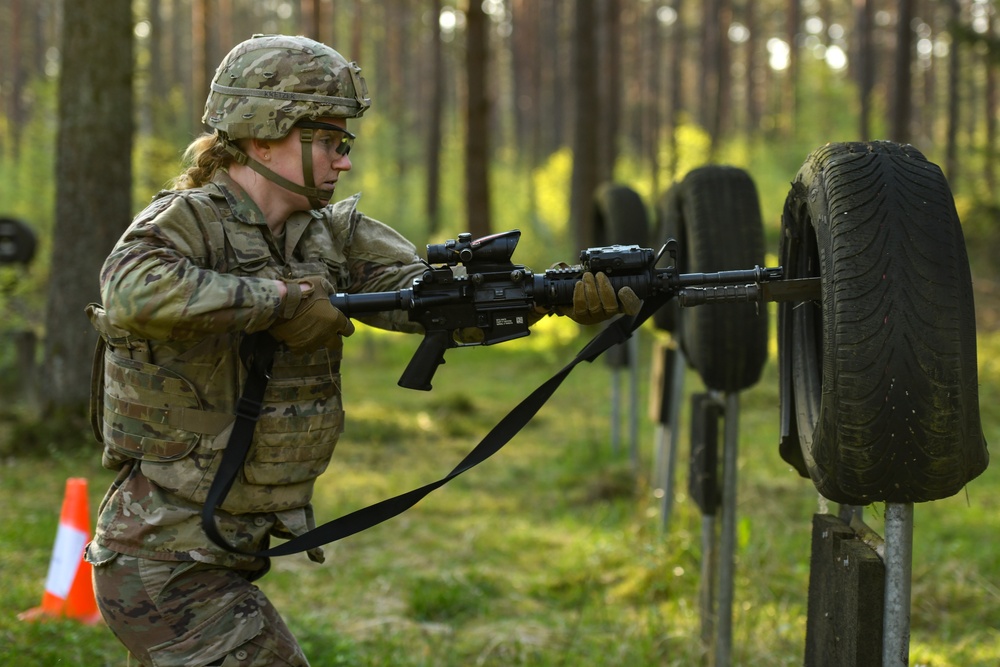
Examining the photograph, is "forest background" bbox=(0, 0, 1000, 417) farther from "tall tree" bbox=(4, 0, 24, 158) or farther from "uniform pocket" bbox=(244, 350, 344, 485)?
"uniform pocket" bbox=(244, 350, 344, 485)

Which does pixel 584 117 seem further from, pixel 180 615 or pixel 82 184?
pixel 180 615

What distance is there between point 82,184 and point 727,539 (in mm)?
6008

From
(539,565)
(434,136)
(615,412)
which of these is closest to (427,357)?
(539,565)

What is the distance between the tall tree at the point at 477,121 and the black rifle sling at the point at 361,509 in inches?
519

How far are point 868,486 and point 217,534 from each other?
1684mm

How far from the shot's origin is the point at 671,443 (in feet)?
20.0

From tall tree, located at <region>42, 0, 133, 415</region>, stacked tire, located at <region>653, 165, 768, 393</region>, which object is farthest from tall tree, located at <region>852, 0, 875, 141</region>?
stacked tire, located at <region>653, 165, 768, 393</region>

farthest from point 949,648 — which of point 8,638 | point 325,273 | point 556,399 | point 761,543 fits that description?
point 556,399

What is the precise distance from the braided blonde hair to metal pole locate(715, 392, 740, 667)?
239 cm

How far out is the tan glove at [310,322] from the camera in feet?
9.27

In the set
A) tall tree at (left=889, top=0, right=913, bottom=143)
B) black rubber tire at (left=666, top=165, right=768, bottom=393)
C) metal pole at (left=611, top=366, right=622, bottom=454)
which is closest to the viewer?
black rubber tire at (left=666, top=165, right=768, bottom=393)

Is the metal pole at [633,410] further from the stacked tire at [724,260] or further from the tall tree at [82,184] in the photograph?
the tall tree at [82,184]

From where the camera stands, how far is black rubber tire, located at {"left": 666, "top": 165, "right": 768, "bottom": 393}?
14.6 ft

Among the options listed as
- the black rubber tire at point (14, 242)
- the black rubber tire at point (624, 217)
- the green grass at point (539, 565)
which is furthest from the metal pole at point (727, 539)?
the black rubber tire at point (14, 242)
